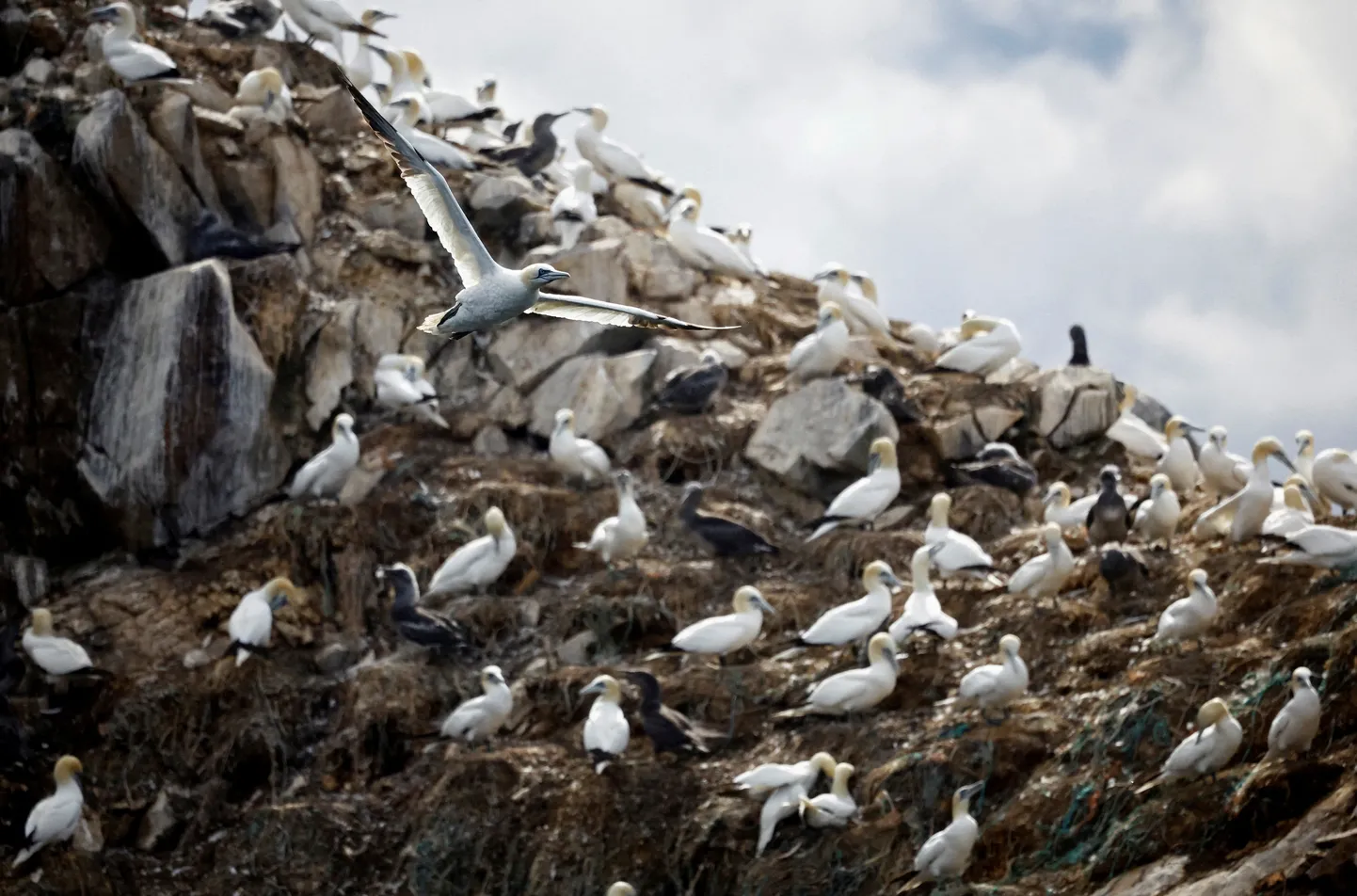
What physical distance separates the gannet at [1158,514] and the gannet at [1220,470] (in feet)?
4.31

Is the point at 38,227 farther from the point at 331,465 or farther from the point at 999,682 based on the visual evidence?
the point at 999,682

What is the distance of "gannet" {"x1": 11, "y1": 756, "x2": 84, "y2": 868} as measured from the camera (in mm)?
13492

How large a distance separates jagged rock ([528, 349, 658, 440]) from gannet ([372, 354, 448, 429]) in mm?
1044

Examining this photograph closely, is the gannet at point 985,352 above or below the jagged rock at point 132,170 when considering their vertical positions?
above

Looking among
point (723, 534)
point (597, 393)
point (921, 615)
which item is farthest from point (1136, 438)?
point (597, 393)

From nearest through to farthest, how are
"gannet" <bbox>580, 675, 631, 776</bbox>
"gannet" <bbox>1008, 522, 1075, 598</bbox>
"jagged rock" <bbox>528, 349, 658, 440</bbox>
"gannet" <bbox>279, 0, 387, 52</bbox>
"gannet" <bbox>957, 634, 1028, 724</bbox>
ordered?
"gannet" <bbox>957, 634, 1028, 724</bbox> < "gannet" <bbox>580, 675, 631, 776</bbox> < "gannet" <bbox>1008, 522, 1075, 598</bbox> < "jagged rock" <bbox>528, 349, 658, 440</bbox> < "gannet" <bbox>279, 0, 387, 52</bbox>

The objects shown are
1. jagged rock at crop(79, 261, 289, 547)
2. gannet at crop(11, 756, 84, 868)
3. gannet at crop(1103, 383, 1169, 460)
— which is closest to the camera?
gannet at crop(11, 756, 84, 868)

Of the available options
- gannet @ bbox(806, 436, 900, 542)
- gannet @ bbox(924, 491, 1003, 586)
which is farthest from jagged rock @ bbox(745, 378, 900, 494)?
gannet @ bbox(924, 491, 1003, 586)

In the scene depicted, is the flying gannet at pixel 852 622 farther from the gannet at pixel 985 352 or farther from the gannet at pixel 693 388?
the gannet at pixel 985 352

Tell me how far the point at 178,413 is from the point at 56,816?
15.6ft

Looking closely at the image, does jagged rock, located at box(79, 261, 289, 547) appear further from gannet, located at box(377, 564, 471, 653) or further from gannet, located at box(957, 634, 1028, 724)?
gannet, located at box(957, 634, 1028, 724)

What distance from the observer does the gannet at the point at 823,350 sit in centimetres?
1789

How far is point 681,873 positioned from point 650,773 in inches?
34.6

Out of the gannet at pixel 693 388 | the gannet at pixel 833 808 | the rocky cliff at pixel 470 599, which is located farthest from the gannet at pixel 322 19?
the gannet at pixel 833 808
